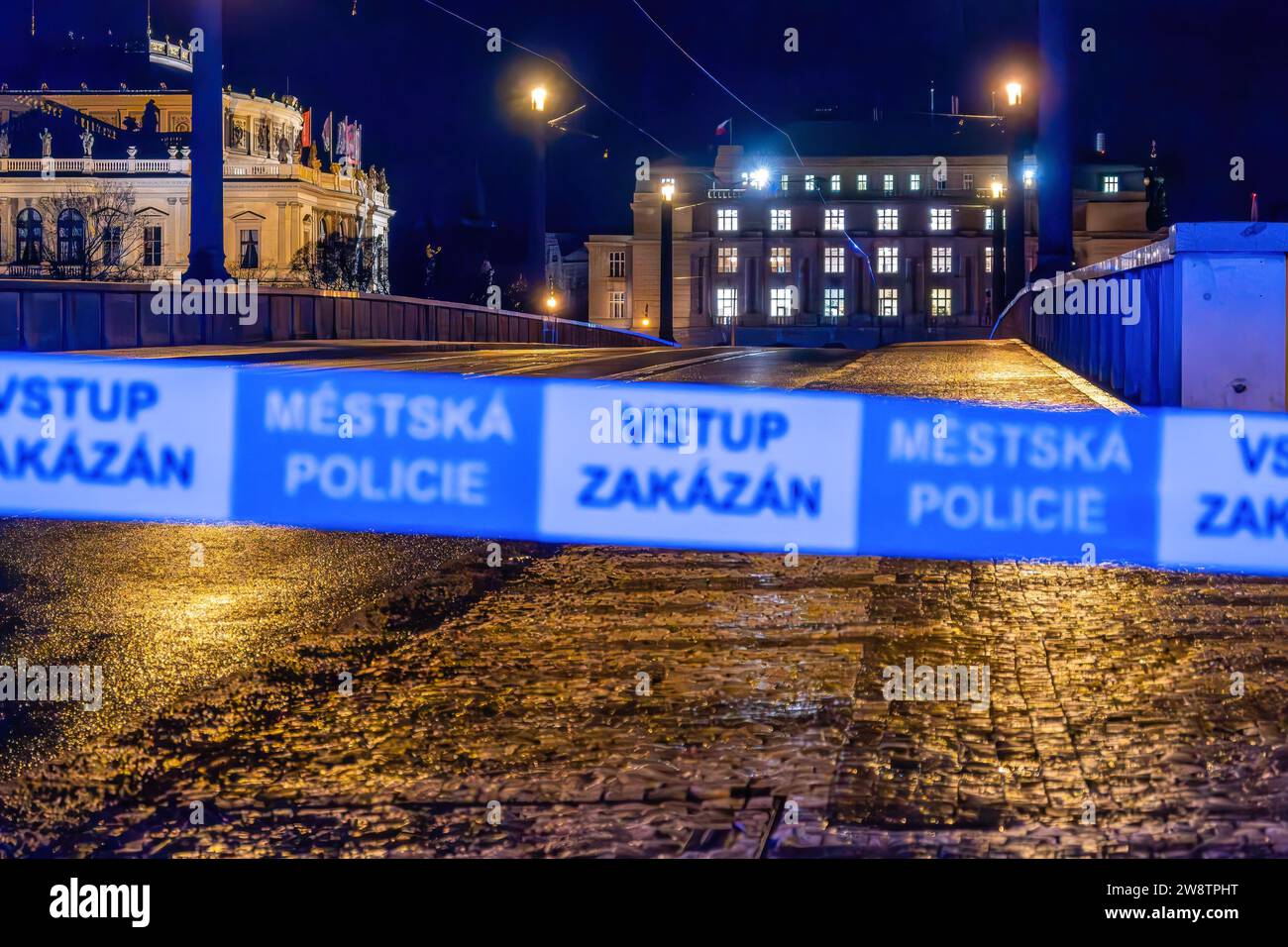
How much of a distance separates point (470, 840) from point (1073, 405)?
31.1ft

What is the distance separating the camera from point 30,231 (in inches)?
4348

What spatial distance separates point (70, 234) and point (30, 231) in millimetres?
3371

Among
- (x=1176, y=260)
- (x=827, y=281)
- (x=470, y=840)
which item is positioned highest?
(x=827, y=281)

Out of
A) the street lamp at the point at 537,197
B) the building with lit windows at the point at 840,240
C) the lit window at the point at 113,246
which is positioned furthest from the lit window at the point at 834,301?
the street lamp at the point at 537,197

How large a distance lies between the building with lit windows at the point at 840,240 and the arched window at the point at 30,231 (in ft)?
123

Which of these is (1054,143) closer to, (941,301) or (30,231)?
(941,301)

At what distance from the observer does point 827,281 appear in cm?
11500

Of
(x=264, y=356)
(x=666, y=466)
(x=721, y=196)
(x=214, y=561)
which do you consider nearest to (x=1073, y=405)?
(x=666, y=466)

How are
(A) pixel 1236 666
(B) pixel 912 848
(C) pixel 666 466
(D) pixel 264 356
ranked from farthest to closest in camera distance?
(D) pixel 264 356, (C) pixel 666 466, (A) pixel 1236 666, (B) pixel 912 848

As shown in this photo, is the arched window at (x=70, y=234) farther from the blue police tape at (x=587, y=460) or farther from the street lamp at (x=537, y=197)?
the blue police tape at (x=587, y=460)

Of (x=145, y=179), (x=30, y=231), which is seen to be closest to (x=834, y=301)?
(x=145, y=179)
